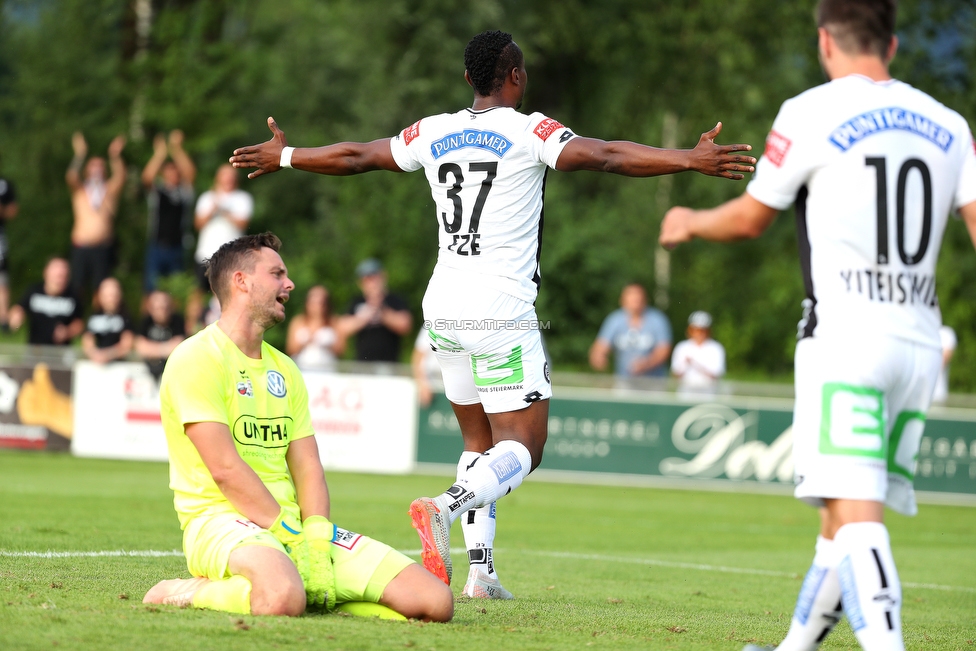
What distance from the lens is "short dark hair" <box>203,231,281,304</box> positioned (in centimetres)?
566

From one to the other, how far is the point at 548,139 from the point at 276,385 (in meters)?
1.85

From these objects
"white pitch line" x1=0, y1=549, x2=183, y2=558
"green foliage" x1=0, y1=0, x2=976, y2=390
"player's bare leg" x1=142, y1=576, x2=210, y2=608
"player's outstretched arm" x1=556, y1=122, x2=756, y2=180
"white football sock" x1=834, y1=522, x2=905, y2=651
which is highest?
"green foliage" x1=0, y1=0, x2=976, y2=390

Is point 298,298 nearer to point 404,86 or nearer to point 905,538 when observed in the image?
point 404,86

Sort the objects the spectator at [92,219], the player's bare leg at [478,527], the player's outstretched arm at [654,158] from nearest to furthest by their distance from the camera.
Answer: the player's outstretched arm at [654,158] < the player's bare leg at [478,527] < the spectator at [92,219]

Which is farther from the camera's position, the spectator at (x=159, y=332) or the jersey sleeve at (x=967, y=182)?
the spectator at (x=159, y=332)

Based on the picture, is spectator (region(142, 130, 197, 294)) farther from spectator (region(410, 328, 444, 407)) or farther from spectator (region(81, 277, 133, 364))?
spectator (region(410, 328, 444, 407))

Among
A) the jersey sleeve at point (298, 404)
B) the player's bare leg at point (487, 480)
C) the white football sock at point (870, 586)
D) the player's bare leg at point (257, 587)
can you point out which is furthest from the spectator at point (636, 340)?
the white football sock at point (870, 586)

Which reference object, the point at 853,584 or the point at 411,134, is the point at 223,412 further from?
the point at 853,584

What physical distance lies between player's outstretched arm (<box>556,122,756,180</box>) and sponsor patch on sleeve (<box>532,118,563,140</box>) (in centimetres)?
15

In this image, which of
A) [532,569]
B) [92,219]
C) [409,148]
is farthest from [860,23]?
[92,219]

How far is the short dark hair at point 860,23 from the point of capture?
4371 millimetres

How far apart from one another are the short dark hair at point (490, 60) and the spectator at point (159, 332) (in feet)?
36.1

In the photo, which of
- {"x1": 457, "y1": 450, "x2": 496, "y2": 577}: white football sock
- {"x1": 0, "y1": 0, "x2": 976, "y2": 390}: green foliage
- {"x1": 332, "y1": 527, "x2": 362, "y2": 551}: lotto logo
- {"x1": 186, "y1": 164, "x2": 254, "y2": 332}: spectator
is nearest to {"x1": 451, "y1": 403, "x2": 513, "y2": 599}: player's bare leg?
{"x1": 457, "y1": 450, "x2": 496, "y2": 577}: white football sock

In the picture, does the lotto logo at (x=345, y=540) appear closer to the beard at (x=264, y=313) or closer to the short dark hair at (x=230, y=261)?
the beard at (x=264, y=313)
